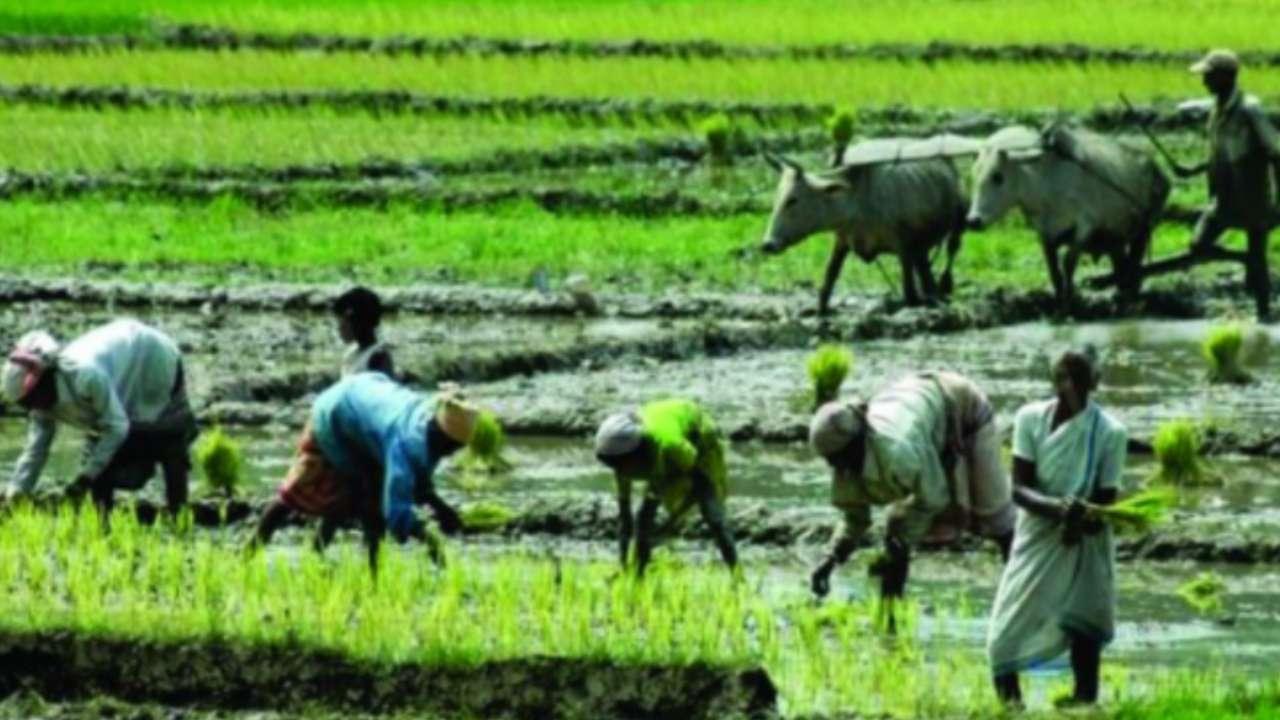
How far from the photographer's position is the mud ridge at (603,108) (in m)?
28.4

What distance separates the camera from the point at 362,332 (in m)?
12.4

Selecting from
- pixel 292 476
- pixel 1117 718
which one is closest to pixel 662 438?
pixel 292 476

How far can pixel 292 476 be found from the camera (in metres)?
12.1

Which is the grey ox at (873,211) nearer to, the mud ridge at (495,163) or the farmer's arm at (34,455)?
the mud ridge at (495,163)

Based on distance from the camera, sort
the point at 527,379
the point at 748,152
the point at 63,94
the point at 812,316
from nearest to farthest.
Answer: the point at 527,379
the point at 812,316
the point at 748,152
the point at 63,94

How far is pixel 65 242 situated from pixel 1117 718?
14.9 meters

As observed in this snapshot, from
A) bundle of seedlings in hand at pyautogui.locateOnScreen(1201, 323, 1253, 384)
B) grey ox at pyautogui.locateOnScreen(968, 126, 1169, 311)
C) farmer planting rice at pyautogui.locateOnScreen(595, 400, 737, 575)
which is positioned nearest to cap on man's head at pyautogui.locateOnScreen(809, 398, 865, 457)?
farmer planting rice at pyautogui.locateOnScreen(595, 400, 737, 575)

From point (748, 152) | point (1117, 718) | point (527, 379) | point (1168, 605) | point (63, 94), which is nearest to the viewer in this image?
point (1117, 718)

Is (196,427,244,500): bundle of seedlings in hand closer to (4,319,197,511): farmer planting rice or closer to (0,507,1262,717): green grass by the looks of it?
(4,319,197,511): farmer planting rice

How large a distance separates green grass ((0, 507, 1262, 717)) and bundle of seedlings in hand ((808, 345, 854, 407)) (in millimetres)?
4607

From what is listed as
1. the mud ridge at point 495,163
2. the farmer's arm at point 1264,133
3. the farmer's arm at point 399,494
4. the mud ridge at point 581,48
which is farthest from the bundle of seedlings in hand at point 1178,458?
the mud ridge at point 581,48

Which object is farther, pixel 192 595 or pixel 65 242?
pixel 65 242

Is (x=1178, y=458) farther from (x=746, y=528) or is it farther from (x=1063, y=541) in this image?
(x=1063, y=541)

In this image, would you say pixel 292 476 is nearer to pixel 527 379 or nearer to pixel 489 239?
pixel 527 379
